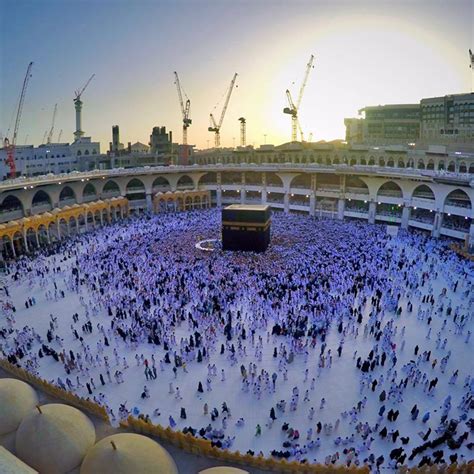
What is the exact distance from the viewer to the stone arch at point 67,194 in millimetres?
43719

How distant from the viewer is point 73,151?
7050 centimetres

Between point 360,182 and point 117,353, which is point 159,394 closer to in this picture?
point 117,353

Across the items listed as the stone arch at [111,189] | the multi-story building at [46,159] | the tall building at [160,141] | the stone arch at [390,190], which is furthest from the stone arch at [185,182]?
the stone arch at [390,190]

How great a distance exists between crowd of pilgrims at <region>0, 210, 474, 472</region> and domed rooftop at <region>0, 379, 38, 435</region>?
374 centimetres

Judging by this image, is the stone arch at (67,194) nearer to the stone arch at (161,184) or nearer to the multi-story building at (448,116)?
the stone arch at (161,184)

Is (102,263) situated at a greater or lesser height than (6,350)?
greater

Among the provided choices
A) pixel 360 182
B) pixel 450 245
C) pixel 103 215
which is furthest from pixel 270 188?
pixel 450 245

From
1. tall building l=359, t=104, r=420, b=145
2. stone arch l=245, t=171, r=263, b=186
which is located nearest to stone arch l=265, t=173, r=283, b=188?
stone arch l=245, t=171, r=263, b=186

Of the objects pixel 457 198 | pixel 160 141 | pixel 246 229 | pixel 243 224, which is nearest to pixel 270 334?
pixel 246 229

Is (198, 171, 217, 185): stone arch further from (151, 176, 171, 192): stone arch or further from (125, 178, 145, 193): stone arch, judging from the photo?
(125, 178, 145, 193): stone arch

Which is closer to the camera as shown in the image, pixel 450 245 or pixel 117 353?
pixel 117 353

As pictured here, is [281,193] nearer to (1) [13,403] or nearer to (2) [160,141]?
(2) [160,141]

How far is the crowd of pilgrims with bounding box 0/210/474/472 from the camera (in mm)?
12859

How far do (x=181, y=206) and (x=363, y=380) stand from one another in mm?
37855
